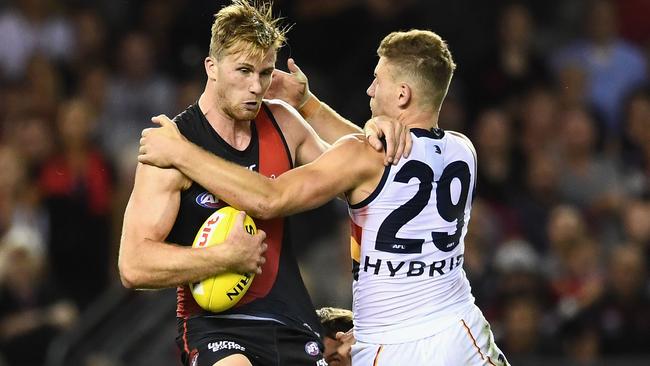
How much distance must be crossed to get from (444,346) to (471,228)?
15.8ft

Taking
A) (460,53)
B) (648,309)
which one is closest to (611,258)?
(648,309)

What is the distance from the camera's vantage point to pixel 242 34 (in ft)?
20.8

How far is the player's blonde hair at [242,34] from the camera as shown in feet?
20.8

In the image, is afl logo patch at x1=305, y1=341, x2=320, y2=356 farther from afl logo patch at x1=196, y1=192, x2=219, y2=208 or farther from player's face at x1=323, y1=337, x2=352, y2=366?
afl logo patch at x1=196, y1=192, x2=219, y2=208

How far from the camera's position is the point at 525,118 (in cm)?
1278

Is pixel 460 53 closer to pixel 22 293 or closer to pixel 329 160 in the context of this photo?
pixel 22 293

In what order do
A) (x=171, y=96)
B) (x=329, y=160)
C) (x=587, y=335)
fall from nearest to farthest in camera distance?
(x=329, y=160) < (x=587, y=335) < (x=171, y=96)

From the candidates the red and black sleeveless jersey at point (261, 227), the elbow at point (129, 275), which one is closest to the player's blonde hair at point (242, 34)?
the red and black sleeveless jersey at point (261, 227)

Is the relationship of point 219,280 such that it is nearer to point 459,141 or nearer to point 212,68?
point 212,68

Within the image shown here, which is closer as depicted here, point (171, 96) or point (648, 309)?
point (648, 309)

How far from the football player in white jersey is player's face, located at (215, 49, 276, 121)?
1.00 ft

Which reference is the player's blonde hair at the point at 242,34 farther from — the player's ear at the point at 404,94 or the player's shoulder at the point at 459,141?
the player's shoulder at the point at 459,141

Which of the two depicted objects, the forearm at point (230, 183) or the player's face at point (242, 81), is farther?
the player's face at point (242, 81)

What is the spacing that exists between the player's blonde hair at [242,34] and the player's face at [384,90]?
1.75ft
